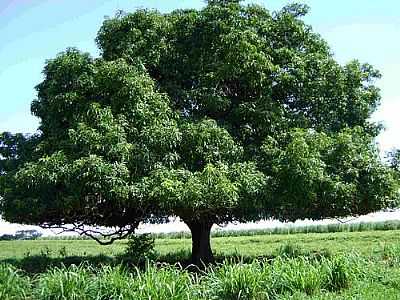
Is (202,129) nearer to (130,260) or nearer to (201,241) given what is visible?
(201,241)

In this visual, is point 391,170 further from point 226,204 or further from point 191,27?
point 191,27

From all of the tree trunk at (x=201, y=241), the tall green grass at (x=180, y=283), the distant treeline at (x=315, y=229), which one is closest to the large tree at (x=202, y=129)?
the tree trunk at (x=201, y=241)

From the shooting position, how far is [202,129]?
14.7 m

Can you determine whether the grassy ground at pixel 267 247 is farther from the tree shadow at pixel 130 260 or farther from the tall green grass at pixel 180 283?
the tall green grass at pixel 180 283

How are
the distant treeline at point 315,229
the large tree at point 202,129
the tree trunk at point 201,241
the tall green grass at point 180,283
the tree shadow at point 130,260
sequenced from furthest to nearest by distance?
the distant treeline at point 315,229
the tree trunk at point 201,241
the tree shadow at point 130,260
the large tree at point 202,129
the tall green grass at point 180,283

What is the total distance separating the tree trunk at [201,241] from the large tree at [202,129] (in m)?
0.05

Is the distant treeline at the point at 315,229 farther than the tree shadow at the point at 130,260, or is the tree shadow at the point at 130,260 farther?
the distant treeline at the point at 315,229

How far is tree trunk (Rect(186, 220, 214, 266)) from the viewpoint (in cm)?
1831

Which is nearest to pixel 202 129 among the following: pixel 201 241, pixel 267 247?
pixel 201 241

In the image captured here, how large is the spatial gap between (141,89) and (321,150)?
5.42 metres

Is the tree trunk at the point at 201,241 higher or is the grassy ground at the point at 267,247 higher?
the tree trunk at the point at 201,241

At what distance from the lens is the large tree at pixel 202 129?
1381cm

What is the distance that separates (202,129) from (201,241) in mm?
5381

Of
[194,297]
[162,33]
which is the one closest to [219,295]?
[194,297]
